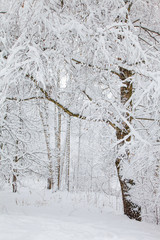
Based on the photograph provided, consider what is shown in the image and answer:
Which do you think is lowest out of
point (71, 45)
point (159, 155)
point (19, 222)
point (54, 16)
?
point (19, 222)

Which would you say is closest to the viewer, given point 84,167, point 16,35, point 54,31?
point 54,31

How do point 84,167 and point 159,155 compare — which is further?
point 84,167

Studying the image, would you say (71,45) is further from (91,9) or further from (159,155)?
(159,155)

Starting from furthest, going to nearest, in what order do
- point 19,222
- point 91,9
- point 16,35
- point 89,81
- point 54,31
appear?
point 89,81 → point 16,35 → point 91,9 → point 54,31 → point 19,222

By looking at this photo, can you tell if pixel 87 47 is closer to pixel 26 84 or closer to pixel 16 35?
pixel 16 35

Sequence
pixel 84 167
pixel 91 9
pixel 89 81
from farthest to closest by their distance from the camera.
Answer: pixel 84 167 < pixel 89 81 < pixel 91 9

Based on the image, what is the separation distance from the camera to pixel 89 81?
462 cm

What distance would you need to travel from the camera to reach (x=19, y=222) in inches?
106

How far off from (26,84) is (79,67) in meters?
1.22

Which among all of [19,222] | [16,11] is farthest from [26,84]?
[19,222]

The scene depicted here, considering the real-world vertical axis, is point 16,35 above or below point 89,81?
above

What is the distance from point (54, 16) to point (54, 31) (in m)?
0.28

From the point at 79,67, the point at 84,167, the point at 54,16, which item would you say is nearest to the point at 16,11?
the point at 54,16

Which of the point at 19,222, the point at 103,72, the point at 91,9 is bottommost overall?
the point at 19,222
